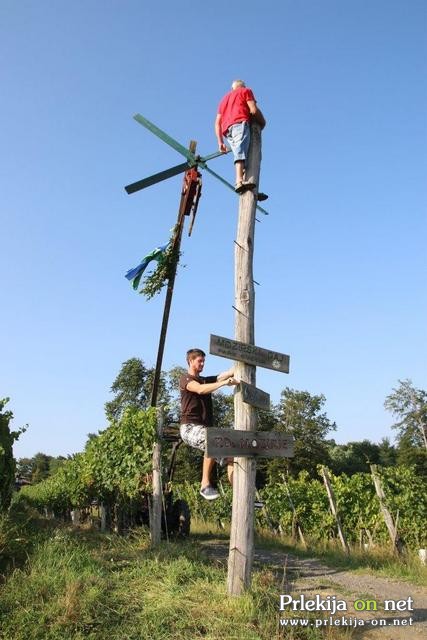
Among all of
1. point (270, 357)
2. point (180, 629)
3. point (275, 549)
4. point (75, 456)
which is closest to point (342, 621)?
point (180, 629)

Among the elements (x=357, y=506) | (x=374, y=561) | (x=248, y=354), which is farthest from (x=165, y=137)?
(x=357, y=506)

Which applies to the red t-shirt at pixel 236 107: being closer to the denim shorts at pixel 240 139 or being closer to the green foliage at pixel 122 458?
the denim shorts at pixel 240 139

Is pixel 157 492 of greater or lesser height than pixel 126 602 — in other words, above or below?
above

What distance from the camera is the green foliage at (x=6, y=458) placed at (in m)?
7.81

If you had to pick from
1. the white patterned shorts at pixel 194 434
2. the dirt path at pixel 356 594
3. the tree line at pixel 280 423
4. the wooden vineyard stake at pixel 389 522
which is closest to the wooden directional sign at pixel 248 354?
the white patterned shorts at pixel 194 434

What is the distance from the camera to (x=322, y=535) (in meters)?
14.4

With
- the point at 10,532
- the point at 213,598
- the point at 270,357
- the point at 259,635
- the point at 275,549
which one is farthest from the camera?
the point at 275,549

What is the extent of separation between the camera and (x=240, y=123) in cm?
533

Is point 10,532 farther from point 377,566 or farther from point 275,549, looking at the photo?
point 275,549

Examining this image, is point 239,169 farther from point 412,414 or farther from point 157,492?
point 412,414

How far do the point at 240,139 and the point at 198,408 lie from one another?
9.44 feet

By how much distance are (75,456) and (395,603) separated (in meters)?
12.7

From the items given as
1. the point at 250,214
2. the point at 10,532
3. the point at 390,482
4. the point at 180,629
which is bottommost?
the point at 180,629

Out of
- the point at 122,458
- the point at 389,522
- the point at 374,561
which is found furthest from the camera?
the point at 389,522
